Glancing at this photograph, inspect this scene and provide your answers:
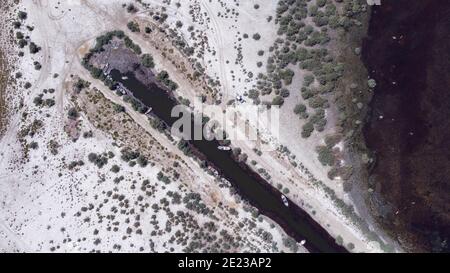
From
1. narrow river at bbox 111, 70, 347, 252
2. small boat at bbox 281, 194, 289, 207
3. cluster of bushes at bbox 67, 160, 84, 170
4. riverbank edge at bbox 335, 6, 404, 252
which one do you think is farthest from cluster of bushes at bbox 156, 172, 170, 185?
riverbank edge at bbox 335, 6, 404, 252

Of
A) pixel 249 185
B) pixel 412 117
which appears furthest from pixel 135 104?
pixel 412 117

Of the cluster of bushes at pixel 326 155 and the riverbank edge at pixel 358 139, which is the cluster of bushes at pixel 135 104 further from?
the riverbank edge at pixel 358 139

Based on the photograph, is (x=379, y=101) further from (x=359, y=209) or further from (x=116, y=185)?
(x=116, y=185)

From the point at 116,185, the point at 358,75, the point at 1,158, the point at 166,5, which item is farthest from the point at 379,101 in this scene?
the point at 1,158

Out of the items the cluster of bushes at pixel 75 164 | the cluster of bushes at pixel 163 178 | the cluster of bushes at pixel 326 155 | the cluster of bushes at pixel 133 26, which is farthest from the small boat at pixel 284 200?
the cluster of bushes at pixel 133 26

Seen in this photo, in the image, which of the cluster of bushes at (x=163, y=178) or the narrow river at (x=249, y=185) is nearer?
the cluster of bushes at (x=163, y=178)
